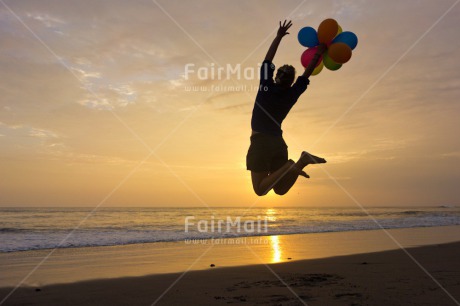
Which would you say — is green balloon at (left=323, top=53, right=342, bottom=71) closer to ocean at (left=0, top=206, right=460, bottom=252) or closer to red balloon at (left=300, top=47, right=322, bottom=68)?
red balloon at (left=300, top=47, right=322, bottom=68)

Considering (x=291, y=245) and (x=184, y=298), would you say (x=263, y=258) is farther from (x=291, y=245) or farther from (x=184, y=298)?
(x=184, y=298)

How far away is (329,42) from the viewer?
5.62 meters

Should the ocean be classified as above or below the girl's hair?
above

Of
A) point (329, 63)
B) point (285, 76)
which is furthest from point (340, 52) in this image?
point (285, 76)

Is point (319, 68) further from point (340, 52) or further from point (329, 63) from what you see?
point (340, 52)

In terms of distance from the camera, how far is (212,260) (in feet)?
35.1

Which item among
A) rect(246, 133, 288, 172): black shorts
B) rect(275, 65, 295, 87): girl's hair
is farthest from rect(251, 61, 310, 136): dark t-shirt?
rect(246, 133, 288, 172): black shorts

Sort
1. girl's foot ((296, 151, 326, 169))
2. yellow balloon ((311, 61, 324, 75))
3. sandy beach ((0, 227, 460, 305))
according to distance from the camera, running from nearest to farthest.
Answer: girl's foot ((296, 151, 326, 169)), yellow balloon ((311, 61, 324, 75)), sandy beach ((0, 227, 460, 305))

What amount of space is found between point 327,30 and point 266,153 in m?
1.82

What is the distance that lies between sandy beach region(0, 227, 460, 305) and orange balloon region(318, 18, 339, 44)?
3592mm

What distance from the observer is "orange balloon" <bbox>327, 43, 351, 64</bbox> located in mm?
5312

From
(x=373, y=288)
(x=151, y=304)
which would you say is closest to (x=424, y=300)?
(x=373, y=288)

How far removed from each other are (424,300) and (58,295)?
5.58 metres

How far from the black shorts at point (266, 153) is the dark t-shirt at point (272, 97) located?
0.19 metres
